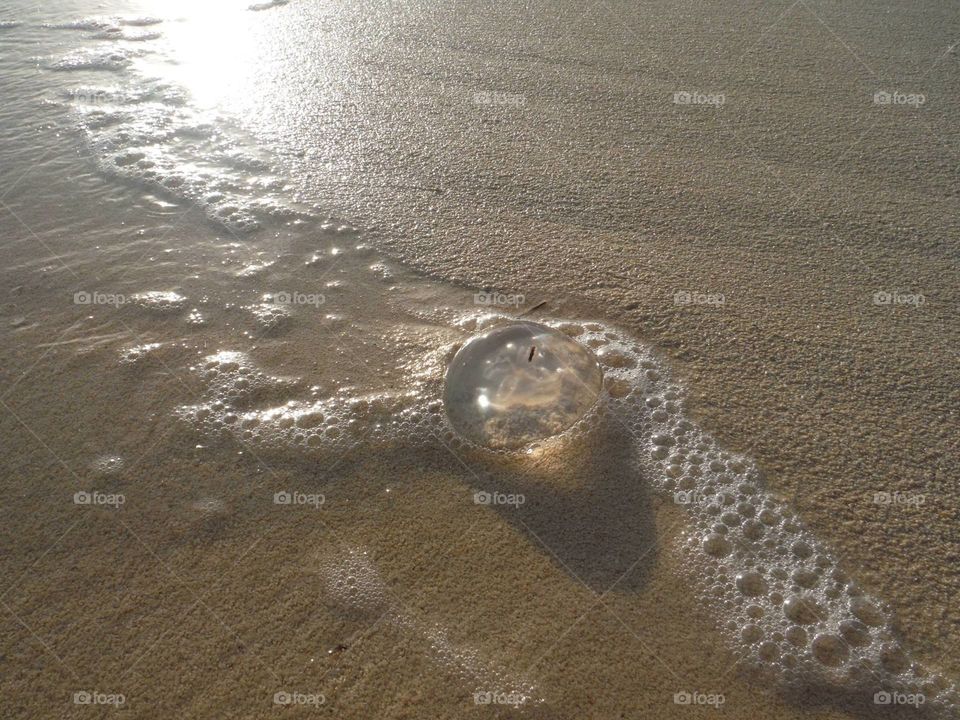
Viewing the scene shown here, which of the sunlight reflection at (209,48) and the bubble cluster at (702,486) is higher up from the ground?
the sunlight reflection at (209,48)

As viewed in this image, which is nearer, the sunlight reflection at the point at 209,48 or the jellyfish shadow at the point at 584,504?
the jellyfish shadow at the point at 584,504

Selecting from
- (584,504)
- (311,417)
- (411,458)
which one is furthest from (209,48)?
(584,504)

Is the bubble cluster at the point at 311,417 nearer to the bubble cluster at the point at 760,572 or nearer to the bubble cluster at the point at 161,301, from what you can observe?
the bubble cluster at the point at 161,301

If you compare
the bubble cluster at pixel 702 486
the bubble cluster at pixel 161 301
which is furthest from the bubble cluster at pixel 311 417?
the bubble cluster at pixel 161 301

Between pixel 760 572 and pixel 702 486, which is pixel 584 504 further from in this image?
pixel 760 572

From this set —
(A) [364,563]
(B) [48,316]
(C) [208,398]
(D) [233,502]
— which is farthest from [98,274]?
(A) [364,563]
